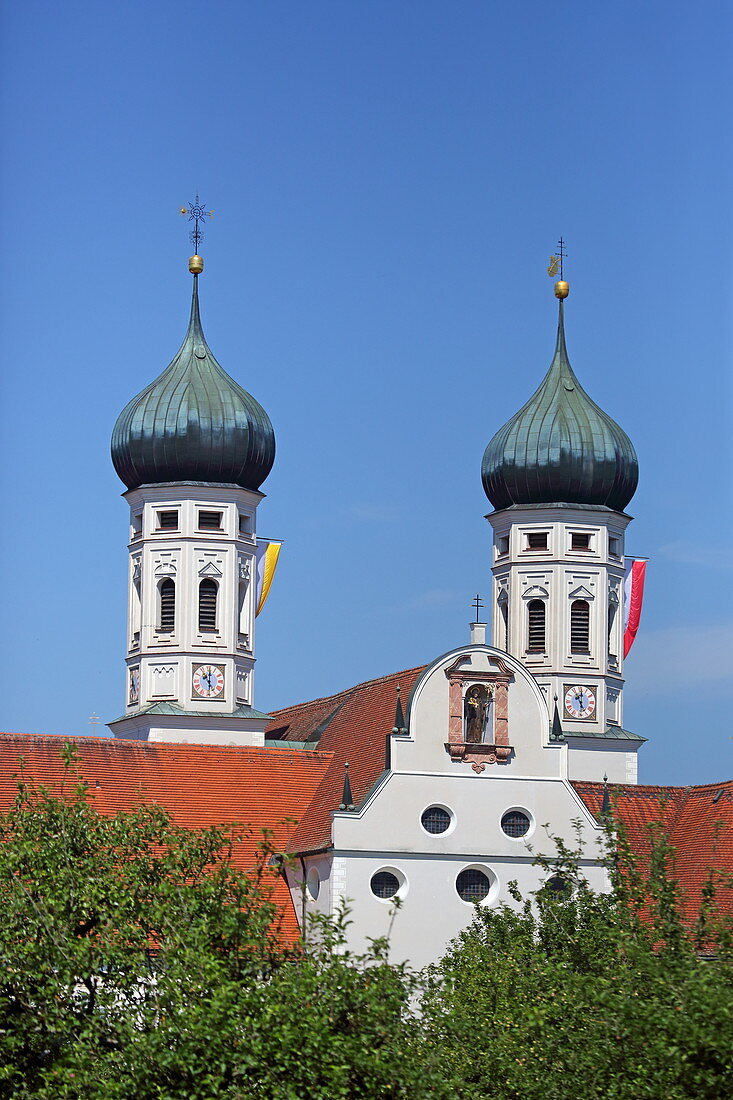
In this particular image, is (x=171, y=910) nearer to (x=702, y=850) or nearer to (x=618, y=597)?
(x=702, y=850)

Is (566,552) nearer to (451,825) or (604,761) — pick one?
(604,761)

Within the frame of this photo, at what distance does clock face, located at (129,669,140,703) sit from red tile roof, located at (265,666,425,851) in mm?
7946

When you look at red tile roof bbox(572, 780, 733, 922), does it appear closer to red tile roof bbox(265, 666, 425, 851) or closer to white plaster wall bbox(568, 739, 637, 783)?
red tile roof bbox(265, 666, 425, 851)

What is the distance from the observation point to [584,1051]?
25969 mm

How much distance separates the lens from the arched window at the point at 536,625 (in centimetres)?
6925

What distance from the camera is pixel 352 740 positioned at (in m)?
52.9

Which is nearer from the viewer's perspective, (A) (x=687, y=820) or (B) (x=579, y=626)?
(A) (x=687, y=820)

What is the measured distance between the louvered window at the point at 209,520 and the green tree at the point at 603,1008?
2861cm

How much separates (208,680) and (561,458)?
14351 mm

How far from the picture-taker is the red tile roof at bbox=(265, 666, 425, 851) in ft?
163

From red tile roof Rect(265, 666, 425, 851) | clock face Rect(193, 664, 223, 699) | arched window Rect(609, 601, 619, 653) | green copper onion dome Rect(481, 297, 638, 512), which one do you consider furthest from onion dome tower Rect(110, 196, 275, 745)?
arched window Rect(609, 601, 619, 653)

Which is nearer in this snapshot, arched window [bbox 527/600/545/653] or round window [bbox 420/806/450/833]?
round window [bbox 420/806/450/833]

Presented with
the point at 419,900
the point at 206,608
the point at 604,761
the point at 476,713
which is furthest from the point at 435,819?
the point at 604,761

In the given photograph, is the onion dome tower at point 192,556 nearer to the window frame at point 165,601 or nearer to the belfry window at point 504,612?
the window frame at point 165,601
